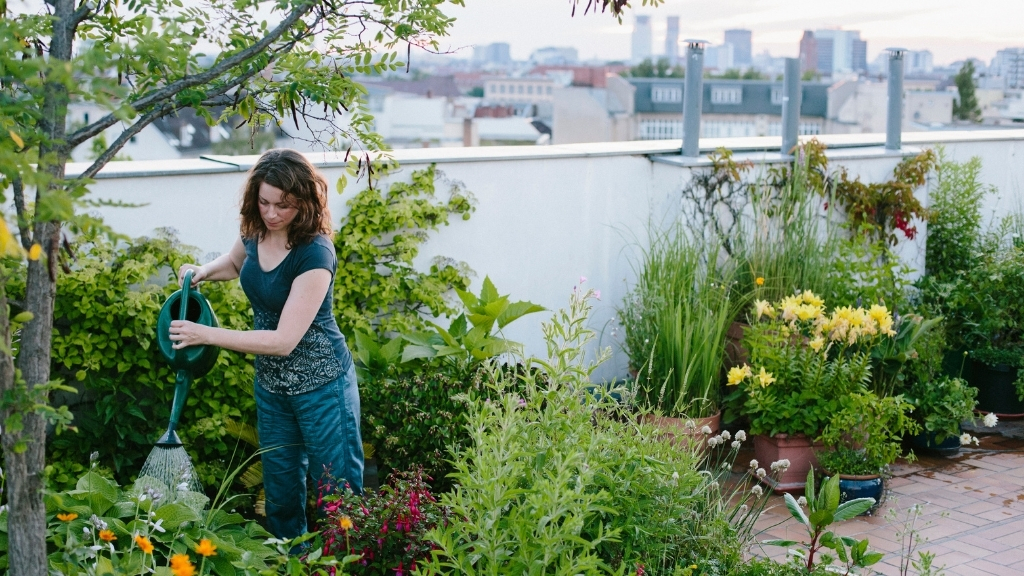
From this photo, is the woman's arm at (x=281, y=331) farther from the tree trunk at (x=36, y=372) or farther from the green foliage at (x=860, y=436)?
the green foliage at (x=860, y=436)

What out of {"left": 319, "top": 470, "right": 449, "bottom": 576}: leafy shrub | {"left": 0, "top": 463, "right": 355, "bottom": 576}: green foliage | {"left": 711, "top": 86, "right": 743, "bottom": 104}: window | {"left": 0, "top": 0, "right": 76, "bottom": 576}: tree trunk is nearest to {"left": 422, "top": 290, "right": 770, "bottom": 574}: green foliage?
{"left": 319, "top": 470, "right": 449, "bottom": 576}: leafy shrub

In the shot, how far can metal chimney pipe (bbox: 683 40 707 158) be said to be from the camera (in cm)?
539

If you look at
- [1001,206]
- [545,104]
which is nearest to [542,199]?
[1001,206]

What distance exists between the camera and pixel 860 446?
422cm

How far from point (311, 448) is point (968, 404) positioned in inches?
129

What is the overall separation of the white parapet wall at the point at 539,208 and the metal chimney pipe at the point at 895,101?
20.9 inches

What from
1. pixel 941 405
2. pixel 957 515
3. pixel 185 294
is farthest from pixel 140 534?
pixel 941 405

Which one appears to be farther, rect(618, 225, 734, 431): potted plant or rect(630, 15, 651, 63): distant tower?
rect(630, 15, 651, 63): distant tower

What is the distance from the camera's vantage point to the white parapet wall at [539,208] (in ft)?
13.6

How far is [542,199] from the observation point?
16.4ft

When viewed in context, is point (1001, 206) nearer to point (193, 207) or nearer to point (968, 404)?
point (968, 404)

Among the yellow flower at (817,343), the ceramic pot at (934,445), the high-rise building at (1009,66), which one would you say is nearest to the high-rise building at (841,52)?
the high-rise building at (1009,66)

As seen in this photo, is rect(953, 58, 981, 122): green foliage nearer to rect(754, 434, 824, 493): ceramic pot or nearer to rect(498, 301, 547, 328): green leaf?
rect(754, 434, 824, 493): ceramic pot

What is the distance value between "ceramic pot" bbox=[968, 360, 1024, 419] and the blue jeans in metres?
4.05
